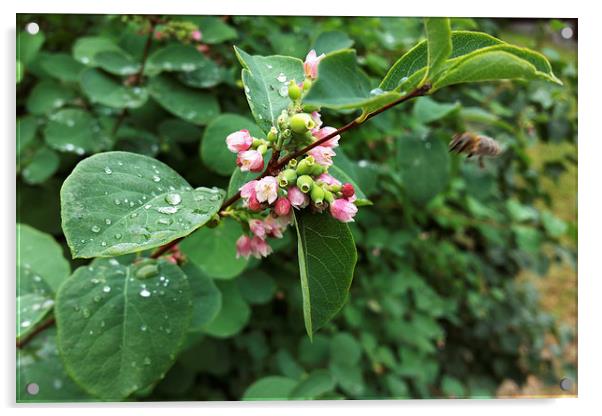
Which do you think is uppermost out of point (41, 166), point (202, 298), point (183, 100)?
point (183, 100)

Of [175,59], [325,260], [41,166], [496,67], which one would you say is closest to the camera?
[496,67]

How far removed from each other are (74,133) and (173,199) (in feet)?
2.36

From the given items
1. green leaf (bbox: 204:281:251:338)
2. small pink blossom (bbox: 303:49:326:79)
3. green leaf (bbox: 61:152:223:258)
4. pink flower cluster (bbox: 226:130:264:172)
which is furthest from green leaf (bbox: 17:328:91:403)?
small pink blossom (bbox: 303:49:326:79)

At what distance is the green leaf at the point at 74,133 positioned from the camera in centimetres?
122

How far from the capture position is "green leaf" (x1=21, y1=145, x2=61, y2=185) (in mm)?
1270

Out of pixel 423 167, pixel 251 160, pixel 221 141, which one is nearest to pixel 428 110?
pixel 423 167

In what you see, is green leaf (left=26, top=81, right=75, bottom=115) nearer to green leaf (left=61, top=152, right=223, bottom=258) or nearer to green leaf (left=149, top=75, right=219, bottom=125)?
green leaf (left=149, top=75, right=219, bottom=125)

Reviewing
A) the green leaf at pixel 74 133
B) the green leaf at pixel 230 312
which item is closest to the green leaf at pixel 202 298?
the green leaf at pixel 230 312

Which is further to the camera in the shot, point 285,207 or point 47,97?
point 47,97

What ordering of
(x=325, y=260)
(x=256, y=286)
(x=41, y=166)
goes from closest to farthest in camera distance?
(x=325, y=260), (x=41, y=166), (x=256, y=286)

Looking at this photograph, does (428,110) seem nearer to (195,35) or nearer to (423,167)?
(423,167)

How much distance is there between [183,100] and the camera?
3.94 feet

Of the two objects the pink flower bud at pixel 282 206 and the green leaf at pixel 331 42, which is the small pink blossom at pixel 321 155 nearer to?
the pink flower bud at pixel 282 206

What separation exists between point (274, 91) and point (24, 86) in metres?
1.05
